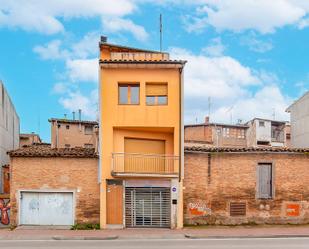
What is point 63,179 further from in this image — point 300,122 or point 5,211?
point 300,122

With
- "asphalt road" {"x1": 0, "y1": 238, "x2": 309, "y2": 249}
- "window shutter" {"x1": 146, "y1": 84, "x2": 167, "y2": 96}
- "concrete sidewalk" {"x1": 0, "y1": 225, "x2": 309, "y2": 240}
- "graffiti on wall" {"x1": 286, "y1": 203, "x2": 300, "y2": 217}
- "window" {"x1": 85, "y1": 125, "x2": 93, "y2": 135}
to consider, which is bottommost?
"concrete sidewalk" {"x1": 0, "y1": 225, "x2": 309, "y2": 240}

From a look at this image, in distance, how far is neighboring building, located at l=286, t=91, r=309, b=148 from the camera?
29.8 m

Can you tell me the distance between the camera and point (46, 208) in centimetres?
2050

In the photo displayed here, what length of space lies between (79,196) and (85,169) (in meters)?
1.48

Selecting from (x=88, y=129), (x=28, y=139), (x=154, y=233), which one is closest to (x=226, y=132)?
(x=88, y=129)

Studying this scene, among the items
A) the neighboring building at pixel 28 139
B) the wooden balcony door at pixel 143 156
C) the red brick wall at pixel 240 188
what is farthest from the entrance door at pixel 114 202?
the neighboring building at pixel 28 139

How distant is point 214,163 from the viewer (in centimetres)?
2183

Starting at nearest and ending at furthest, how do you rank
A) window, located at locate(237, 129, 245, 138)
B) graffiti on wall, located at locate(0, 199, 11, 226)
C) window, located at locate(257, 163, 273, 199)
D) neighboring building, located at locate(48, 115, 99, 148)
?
graffiti on wall, located at locate(0, 199, 11, 226) < window, located at locate(257, 163, 273, 199) < neighboring building, located at locate(48, 115, 99, 148) < window, located at locate(237, 129, 245, 138)

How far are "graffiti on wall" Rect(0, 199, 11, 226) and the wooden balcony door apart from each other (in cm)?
666

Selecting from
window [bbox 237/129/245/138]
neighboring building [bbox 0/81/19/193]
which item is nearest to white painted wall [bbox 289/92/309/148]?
window [bbox 237/129/245/138]

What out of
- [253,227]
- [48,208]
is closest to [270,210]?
[253,227]

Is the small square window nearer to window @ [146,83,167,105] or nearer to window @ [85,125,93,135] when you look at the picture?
window @ [146,83,167,105]

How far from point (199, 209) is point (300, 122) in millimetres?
14481

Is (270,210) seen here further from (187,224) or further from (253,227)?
(187,224)
